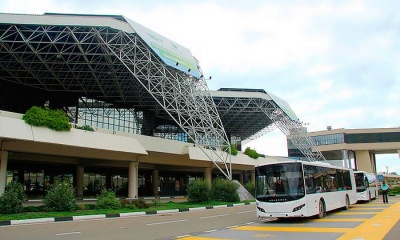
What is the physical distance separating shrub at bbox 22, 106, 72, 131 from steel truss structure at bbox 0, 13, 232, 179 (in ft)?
28.1

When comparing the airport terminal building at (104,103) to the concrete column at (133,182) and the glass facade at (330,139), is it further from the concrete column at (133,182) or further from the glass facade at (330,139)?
the glass facade at (330,139)

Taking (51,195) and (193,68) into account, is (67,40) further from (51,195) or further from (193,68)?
(51,195)

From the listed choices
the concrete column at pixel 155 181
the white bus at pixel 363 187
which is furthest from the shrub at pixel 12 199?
the concrete column at pixel 155 181

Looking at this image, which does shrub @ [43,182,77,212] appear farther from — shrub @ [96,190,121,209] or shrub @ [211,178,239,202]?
shrub @ [211,178,239,202]

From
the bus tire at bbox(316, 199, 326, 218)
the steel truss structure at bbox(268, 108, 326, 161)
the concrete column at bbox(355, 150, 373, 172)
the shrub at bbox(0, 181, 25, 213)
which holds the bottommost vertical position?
the bus tire at bbox(316, 199, 326, 218)

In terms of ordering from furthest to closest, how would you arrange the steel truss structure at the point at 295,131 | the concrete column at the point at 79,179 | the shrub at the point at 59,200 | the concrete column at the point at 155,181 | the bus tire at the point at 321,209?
the steel truss structure at the point at 295,131, the concrete column at the point at 155,181, the concrete column at the point at 79,179, the shrub at the point at 59,200, the bus tire at the point at 321,209

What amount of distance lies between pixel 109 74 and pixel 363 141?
61136 mm

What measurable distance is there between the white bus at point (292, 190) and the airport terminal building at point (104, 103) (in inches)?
537

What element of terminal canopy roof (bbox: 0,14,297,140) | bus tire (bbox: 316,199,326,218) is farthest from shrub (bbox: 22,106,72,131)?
bus tire (bbox: 316,199,326,218)

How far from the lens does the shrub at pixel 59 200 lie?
66.7 ft

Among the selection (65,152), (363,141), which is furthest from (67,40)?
(363,141)

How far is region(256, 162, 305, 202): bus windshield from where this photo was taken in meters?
14.4

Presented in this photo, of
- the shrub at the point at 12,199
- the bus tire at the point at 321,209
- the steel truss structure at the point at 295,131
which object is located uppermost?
the steel truss structure at the point at 295,131

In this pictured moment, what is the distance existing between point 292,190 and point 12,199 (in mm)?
14605
